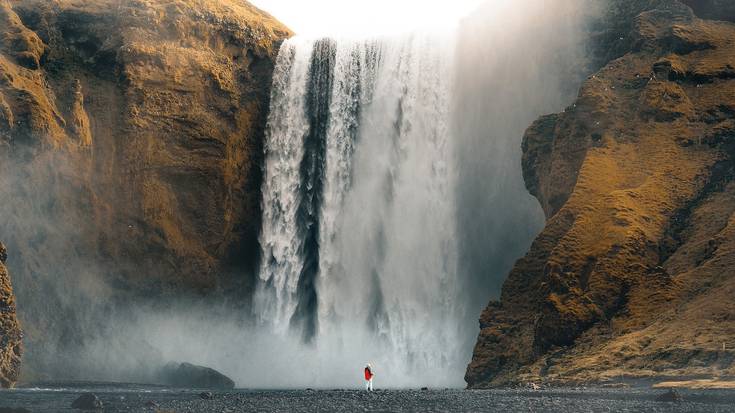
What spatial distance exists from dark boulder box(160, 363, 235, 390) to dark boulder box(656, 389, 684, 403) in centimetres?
2696

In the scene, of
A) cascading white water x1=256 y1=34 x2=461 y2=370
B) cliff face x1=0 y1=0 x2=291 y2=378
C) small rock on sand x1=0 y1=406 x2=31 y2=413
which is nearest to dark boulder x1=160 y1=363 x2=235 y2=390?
cliff face x1=0 y1=0 x2=291 y2=378

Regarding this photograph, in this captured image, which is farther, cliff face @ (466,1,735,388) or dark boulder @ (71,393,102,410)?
cliff face @ (466,1,735,388)

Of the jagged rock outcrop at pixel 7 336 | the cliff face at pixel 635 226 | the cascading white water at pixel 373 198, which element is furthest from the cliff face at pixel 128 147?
the cliff face at pixel 635 226

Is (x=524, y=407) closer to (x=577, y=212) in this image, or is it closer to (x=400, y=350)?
(x=577, y=212)

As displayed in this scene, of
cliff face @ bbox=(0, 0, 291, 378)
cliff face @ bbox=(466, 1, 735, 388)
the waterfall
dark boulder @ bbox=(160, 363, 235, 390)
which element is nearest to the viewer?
cliff face @ bbox=(466, 1, 735, 388)

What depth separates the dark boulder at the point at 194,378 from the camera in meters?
52.2

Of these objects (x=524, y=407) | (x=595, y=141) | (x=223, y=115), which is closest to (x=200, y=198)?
(x=223, y=115)

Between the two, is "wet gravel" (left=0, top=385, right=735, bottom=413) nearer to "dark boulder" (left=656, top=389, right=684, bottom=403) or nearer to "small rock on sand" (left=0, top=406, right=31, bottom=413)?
"dark boulder" (left=656, top=389, right=684, bottom=403)

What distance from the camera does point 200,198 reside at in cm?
5947

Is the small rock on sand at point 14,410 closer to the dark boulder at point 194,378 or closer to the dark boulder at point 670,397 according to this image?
the dark boulder at point 670,397

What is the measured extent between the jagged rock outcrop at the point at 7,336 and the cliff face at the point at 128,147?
27.1ft

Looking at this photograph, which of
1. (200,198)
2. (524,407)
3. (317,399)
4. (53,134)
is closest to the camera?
(524,407)

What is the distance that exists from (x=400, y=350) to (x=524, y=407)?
27.4 m

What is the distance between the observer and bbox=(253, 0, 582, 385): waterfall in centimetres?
5559
